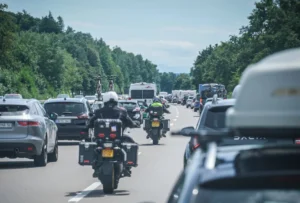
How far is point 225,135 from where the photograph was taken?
426 cm

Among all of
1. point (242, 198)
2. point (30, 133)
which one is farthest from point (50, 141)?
point (242, 198)

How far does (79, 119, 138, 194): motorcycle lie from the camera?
1493 cm

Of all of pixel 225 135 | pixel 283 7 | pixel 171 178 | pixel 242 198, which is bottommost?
pixel 171 178

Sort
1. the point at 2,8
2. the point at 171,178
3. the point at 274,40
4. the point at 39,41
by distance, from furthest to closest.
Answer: the point at 39,41, the point at 2,8, the point at 274,40, the point at 171,178

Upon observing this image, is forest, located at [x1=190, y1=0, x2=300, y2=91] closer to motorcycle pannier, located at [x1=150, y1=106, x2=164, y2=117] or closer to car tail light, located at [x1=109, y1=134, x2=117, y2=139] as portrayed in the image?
motorcycle pannier, located at [x1=150, y1=106, x2=164, y2=117]

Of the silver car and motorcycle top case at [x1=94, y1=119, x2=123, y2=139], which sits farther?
the silver car

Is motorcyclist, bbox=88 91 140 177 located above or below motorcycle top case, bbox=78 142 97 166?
above

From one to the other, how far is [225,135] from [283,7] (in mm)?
87667

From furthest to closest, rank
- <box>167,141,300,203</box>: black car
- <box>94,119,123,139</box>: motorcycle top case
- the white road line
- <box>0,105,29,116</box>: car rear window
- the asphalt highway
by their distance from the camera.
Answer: <box>0,105,29,116</box>: car rear window → <box>94,119,123,139</box>: motorcycle top case → the asphalt highway → the white road line → <box>167,141,300,203</box>: black car

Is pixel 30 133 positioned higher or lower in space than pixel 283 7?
lower

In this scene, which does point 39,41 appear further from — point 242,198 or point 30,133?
point 242,198

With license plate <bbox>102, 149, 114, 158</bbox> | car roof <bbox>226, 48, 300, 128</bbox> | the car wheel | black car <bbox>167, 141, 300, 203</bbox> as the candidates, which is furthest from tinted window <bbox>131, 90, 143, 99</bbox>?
car roof <bbox>226, 48, 300, 128</bbox>

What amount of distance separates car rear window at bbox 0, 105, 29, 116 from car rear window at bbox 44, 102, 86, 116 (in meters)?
9.15

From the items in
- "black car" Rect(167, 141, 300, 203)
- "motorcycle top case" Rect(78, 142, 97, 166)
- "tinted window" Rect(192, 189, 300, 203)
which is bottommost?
"motorcycle top case" Rect(78, 142, 97, 166)
